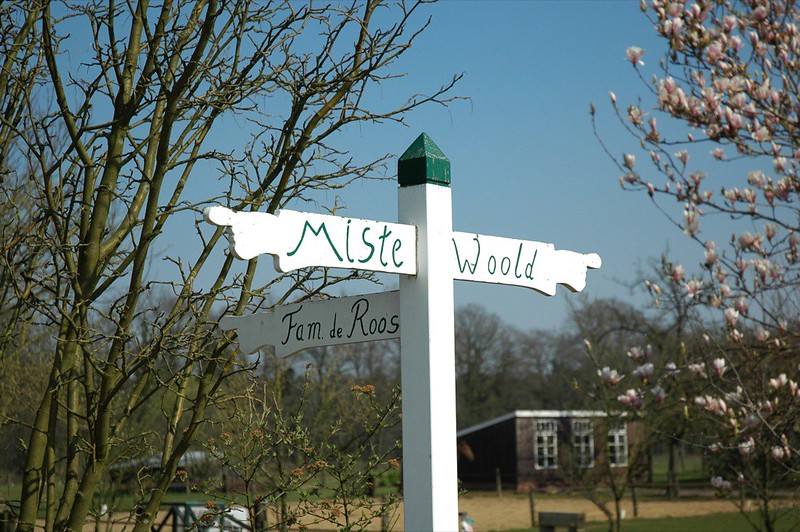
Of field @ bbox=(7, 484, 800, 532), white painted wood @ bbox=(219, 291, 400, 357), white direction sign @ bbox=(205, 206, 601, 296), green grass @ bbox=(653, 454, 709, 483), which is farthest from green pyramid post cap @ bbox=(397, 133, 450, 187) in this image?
green grass @ bbox=(653, 454, 709, 483)

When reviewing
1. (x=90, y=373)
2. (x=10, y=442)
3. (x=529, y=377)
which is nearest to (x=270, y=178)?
(x=90, y=373)

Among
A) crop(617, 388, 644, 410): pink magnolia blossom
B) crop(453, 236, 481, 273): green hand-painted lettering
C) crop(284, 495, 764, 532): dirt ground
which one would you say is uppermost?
crop(453, 236, 481, 273): green hand-painted lettering

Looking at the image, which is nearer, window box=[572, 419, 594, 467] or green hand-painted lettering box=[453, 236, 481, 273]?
green hand-painted lettering box=[453, 236, 481, 273]

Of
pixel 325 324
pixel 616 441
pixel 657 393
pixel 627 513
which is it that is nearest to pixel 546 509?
pixel 627 513

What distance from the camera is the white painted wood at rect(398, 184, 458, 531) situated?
104 inches

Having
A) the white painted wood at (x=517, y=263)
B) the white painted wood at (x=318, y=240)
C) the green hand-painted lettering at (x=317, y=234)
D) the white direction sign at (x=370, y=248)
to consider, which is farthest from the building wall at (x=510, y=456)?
the green hand-painted lettering at (x=317, y=234)

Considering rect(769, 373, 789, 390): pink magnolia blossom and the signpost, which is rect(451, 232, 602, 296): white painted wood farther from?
rect(769, 373, 789, 390): pink magnolia blossom

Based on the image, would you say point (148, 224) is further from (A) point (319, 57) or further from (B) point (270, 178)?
(A) point (319, 57)

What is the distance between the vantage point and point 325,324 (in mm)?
2873

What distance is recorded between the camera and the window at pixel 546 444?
3778 centimetres

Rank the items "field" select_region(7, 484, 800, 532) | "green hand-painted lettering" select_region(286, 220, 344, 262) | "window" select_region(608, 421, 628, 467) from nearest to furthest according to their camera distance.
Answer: "green hand-painted lettering" select_region(286, 220, 344, 262) < "window" select_region(608, 421, 628, 467) < "field" select_region(7, 484, 800, 532)

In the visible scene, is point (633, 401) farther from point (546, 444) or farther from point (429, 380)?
point (546, 444)

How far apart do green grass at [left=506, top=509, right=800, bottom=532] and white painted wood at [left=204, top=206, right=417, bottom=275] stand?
17534 millimetres

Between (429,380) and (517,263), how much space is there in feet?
1.77
